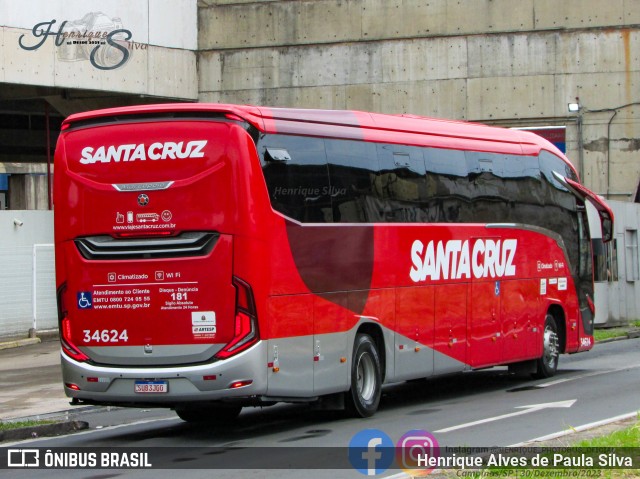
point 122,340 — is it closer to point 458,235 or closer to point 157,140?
point 157,140

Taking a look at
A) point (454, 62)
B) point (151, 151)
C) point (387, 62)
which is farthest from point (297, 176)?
point (387, 62)

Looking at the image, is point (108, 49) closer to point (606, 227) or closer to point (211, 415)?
point (606, 227)

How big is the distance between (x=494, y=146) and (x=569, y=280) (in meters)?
3.53

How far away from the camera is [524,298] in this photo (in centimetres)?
1936

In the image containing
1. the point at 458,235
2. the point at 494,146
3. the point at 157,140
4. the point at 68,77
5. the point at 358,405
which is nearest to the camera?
the point at 157,140

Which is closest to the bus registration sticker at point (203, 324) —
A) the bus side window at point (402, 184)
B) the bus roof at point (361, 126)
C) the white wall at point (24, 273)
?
the bus roof at point (361, 126)

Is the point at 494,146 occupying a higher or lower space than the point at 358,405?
higher

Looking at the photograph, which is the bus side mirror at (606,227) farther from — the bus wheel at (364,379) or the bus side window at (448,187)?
the bus wheel at (364,379)

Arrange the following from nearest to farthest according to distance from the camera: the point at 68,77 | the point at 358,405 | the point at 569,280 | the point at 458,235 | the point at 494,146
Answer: the point at 358,405
the point at 458,235
the point at 494,146
the point at 569,280
the point at 68,77

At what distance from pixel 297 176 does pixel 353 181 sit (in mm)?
1298

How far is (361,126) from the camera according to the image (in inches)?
611

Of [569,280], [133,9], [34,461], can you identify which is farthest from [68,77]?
[34,461]

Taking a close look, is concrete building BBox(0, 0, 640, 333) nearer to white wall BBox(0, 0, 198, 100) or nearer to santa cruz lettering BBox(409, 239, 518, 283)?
white wall BBox(0, 0, 198, 100)

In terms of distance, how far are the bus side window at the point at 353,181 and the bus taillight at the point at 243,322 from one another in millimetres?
2096
